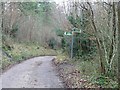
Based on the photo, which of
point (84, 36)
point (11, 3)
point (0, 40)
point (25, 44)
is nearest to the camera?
point (84, 36)

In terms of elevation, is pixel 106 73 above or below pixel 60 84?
above

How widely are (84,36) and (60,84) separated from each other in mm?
5953

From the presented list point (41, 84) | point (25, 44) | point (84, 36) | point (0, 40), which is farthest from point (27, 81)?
point (25, 44)

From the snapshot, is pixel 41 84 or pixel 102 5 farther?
pixel 102 5

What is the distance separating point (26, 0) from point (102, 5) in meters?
11.3

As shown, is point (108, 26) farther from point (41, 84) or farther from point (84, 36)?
point (84, 36)

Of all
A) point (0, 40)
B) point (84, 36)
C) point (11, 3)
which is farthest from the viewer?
point (11, 3)

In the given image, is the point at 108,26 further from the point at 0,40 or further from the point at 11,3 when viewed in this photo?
the point at 11,3

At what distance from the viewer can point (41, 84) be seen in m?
8.86

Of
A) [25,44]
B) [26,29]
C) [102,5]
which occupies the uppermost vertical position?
[102,5]

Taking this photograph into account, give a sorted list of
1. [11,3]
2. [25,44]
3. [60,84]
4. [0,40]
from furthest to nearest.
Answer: [25,44]
[11,3]
[0,40]
[60,84]

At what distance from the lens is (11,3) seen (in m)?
17.8

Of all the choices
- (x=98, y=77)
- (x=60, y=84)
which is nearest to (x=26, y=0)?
(x=60, y=84)

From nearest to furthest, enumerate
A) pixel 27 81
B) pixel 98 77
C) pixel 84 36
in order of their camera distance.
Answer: pixel 98 77 → pixel 27 81 → pixel 84 36
